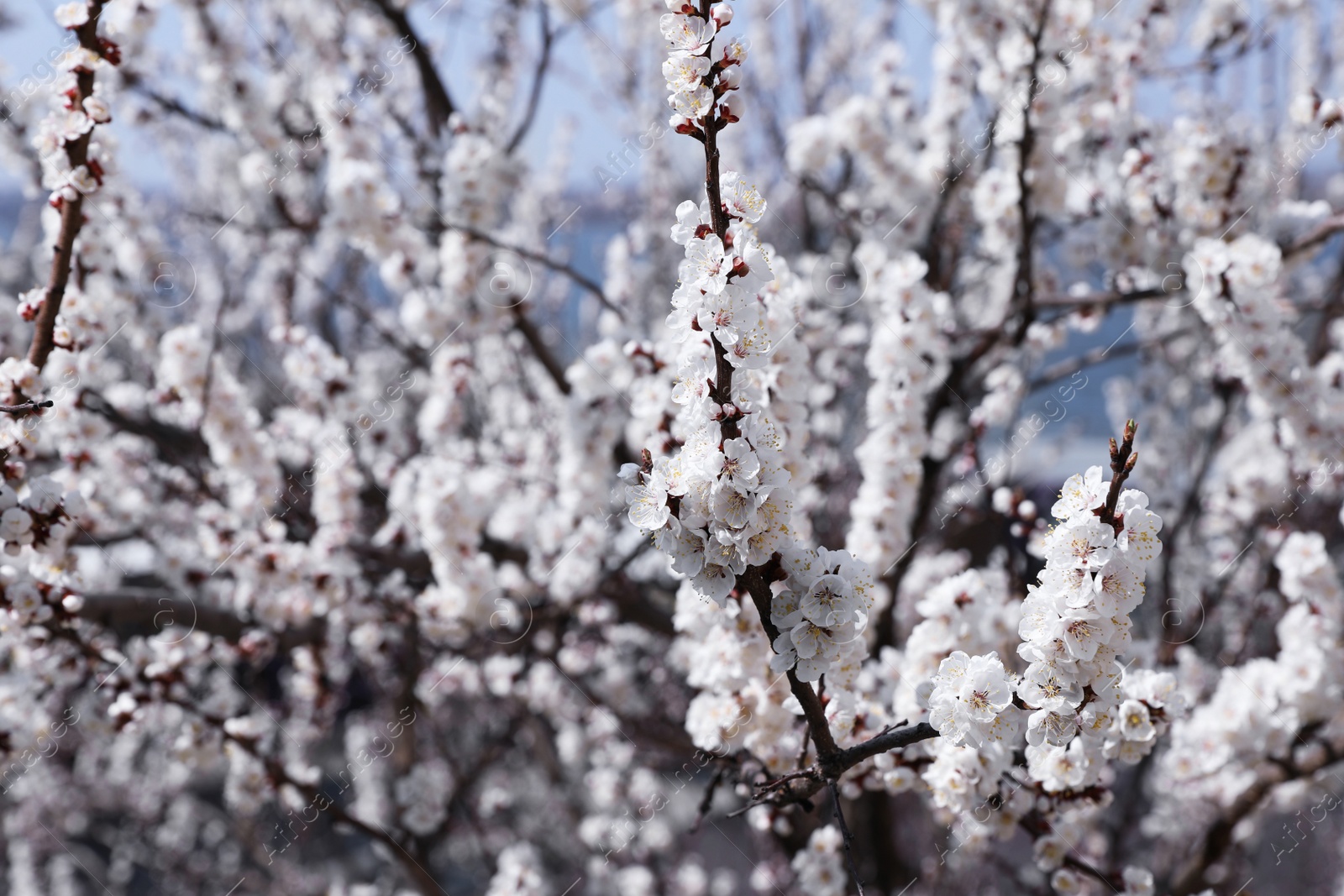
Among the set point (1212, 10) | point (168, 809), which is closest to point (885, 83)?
point (1212, 10)

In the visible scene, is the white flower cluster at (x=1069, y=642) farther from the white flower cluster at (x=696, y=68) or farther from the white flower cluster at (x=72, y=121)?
the white flower cluster at (x=72, y=121)

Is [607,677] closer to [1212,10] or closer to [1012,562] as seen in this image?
[1012,562]

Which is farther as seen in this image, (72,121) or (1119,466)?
(72,121)

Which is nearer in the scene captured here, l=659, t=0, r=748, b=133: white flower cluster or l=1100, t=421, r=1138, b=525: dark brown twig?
l=1100, t=421, r=1138, b=525: dark brown twig

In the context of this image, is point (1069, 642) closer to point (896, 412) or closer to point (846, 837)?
point (846, 837)

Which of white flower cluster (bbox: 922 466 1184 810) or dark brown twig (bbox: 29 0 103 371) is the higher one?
dark brown twig (bbox: 29 0 103 371)

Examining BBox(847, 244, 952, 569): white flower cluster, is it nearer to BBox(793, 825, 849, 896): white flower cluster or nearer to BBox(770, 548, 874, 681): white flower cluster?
BBox(793, 825, 849, 896): white flower cluster

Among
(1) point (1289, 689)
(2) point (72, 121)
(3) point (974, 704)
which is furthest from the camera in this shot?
(1) point (1289, 689)

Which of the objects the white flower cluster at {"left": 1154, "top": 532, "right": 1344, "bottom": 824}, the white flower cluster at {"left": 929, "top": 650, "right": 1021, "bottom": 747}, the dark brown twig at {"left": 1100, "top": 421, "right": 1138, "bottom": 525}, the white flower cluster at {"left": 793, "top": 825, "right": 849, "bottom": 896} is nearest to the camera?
the dark brown twig at {"left": 1100, "top": 421, "right": 1138, "bottom": 525}

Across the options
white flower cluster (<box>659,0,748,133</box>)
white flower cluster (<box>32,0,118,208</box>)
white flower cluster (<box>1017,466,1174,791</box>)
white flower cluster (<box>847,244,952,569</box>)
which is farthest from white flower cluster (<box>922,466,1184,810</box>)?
white flower cluster (<box>32,0,118,208</box>)

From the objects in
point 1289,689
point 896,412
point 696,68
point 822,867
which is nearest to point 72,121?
point 696,68

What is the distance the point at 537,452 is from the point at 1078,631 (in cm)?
324

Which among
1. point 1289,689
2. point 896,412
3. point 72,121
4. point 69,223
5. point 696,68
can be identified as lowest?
point 1289,689

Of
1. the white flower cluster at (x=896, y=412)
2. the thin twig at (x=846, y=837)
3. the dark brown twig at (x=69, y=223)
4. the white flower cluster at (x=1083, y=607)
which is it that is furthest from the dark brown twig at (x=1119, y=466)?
the dark brown twig at (x=69, y=223)
